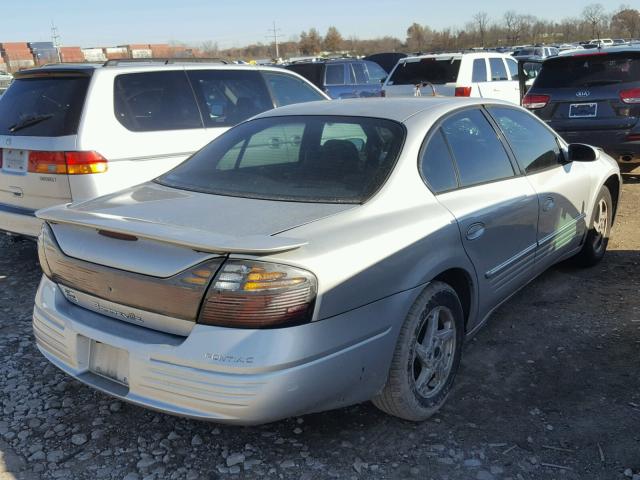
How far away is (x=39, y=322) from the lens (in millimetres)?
2928

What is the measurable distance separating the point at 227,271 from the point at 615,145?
20.8 feet

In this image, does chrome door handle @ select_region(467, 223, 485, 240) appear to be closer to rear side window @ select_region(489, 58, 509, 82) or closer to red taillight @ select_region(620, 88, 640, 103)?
red taillight @ select_region(620, 88, 640, 103)

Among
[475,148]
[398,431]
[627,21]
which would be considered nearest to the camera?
[398,431]

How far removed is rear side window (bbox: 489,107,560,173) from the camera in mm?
3971

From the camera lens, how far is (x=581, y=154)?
4.47 m

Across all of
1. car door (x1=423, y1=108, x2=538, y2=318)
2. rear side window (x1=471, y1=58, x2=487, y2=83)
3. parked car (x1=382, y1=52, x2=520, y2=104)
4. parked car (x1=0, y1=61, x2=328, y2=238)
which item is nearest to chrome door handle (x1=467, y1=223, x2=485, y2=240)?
car door (x1=423, y1=108, x2=538, y2=318)

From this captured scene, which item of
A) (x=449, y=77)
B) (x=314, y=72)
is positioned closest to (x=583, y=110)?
(x=449, y=77)

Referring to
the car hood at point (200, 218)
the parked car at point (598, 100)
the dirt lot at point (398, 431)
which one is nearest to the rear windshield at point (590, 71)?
the parked car at point (598, 100)

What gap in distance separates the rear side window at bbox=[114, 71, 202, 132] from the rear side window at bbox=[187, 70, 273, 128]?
117mm

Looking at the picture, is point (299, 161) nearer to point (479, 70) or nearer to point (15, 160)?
point (15, 160)

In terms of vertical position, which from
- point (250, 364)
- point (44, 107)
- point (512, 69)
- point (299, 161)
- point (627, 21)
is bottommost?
point (250, 364)

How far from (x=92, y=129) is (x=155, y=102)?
2.61 ft

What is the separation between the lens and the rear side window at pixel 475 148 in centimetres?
342

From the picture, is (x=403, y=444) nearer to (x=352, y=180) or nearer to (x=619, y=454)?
(x=619, y=454)
